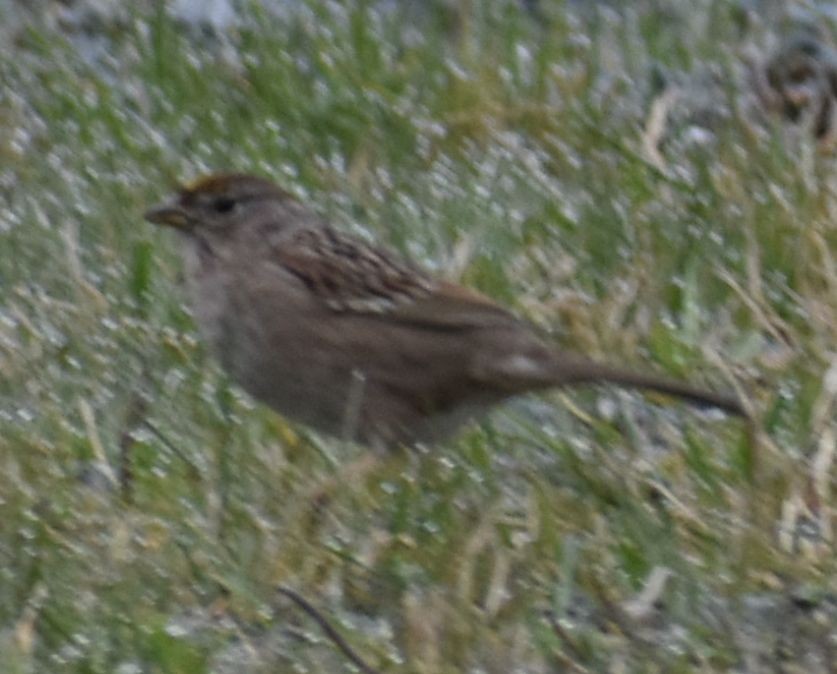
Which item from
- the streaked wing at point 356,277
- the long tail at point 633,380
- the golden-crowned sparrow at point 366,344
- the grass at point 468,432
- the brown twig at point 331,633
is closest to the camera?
the brown twig at point 331,633

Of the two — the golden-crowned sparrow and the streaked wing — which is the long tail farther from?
the streaked wing

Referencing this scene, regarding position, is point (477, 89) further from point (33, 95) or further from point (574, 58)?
point (33, 95)

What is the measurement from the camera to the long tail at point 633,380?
5.09 metres

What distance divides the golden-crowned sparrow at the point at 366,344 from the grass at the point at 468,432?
3.8 inches

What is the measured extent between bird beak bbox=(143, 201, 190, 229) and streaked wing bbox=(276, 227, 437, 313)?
23 centimetres

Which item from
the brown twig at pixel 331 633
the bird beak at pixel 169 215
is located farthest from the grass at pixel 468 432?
the bird beak at pixel 169 215

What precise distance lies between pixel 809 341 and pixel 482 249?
32.4 inches

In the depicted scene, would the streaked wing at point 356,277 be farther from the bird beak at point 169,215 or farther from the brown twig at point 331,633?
the brown twig at point 331,633

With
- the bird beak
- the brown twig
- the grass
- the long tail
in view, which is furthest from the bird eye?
the brown twig

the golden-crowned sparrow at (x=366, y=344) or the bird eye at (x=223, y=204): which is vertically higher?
the bird eye at (x=223, y=204)

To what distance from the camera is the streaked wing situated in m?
5.38

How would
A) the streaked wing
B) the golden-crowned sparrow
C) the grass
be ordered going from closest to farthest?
the grass, the golden-crowned sparrow, the streaked wing

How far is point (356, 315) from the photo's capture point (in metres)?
5.38

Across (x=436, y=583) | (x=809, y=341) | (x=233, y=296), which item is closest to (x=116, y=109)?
(x=233, y=296)
